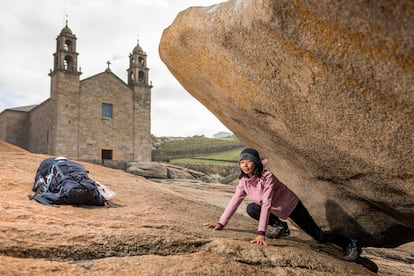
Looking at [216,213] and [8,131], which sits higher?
[8,131]

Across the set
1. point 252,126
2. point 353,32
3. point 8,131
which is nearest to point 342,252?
point 252,126

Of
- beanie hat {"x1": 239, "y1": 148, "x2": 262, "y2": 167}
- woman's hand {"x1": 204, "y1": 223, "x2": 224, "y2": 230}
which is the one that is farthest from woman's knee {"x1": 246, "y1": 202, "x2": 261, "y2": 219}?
beanie hat {"x1": 239, "y1": 148, "x2": 262, "y2": 167}

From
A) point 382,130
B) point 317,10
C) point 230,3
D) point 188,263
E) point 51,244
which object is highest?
point 230,3

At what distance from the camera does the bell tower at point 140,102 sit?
4147 centimetres

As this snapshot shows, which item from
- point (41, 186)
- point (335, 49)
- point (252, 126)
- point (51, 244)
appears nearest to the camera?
point (335, 49)

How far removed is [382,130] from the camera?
11.7ft

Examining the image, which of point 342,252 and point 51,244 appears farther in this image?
point 342,252

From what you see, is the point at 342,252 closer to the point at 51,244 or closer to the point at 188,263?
the point at 188,263

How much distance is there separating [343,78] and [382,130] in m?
0.72

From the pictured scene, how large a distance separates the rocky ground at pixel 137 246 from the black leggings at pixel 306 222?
0.52 feet

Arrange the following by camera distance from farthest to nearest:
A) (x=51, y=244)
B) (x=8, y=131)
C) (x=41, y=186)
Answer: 1. (x=8, y=131)
2. (x=41, y=186)
3. (x=51, y=244)

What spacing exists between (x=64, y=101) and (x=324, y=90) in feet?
123

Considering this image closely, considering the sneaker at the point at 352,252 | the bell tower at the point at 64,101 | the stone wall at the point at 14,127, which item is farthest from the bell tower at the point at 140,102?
the sneaker at the point at 352,252

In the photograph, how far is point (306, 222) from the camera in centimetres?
557
